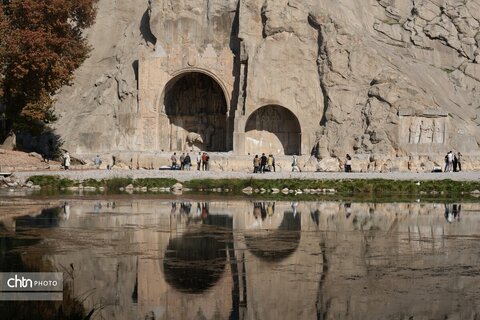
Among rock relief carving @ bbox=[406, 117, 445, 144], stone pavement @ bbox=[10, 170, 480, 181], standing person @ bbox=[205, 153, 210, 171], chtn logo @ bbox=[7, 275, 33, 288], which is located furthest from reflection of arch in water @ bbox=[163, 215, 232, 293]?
rock relief carving @ bbox=[406, 117, 445, 144]

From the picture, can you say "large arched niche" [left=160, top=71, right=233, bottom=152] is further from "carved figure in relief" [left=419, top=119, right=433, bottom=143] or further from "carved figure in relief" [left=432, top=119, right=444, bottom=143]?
"carved figure in relief" [left=432, top=119, right=444, bottom=143]

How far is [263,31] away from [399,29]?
12.2m

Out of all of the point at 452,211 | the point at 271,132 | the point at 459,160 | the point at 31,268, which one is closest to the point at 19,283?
the point at 31,268

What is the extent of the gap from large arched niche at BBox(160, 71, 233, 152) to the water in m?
34.6

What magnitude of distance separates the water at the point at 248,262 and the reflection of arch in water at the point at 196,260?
0.09 feet

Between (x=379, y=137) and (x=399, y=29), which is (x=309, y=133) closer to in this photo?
(x=379, y=137)

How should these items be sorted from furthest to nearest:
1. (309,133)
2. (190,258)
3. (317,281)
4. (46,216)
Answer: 1. (309,133)
2. (46,216)
3. (190,258)
4. (317,281)

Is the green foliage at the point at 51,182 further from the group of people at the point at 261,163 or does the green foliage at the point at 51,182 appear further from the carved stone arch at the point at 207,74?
the carved stone arch at the point at 207,74

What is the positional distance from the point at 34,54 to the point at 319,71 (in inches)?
796

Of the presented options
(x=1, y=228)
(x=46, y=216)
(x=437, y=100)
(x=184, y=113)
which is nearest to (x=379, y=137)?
(x=437, y=100)

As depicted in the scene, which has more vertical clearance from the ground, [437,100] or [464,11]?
[464,11]

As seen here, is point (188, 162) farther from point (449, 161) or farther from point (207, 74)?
point (449, 161)

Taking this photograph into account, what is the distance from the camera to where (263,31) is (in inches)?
2328

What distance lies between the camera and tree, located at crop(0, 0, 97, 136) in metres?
49.1
